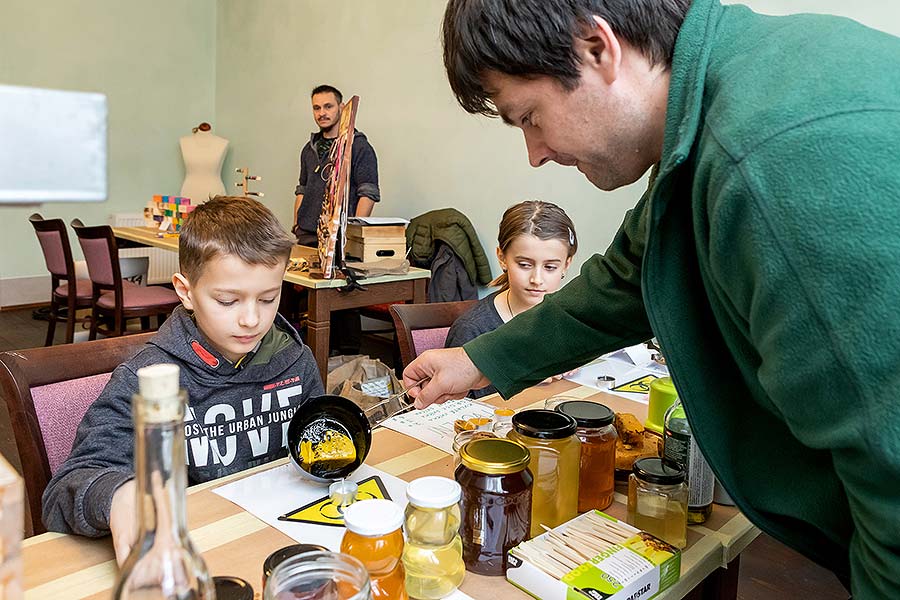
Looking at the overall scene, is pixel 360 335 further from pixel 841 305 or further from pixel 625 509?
pixel 841 305

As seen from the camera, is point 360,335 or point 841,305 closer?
point 841,305

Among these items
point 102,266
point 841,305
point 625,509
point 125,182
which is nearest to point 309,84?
point 125,182

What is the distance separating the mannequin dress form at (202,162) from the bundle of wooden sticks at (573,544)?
611 cm

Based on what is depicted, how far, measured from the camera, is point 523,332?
4.05 ft

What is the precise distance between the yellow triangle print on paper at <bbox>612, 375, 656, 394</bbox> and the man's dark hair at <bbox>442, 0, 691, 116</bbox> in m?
1.06

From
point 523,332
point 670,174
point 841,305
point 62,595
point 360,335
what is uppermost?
point 670,174

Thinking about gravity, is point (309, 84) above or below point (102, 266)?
above

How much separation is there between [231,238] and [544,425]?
2.42 ft

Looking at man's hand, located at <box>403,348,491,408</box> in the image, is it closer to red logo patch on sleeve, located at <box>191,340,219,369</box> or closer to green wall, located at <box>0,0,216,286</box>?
red logo patch on sleeve, located at <box>191,340,219,369</box>

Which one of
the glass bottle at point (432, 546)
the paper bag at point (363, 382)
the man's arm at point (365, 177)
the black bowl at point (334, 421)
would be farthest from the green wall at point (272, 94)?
the glass bottle at point (432, 546)

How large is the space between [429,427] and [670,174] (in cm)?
82

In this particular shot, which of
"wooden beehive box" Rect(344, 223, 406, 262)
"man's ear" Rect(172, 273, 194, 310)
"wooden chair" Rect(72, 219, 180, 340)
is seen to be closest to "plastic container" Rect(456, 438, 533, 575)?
"man's ear" Rect(172, 273, 194, 310)

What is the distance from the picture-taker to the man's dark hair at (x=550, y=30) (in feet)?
2.51

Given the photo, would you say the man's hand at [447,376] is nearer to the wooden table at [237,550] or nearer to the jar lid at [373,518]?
the wooden table at [237,550]
